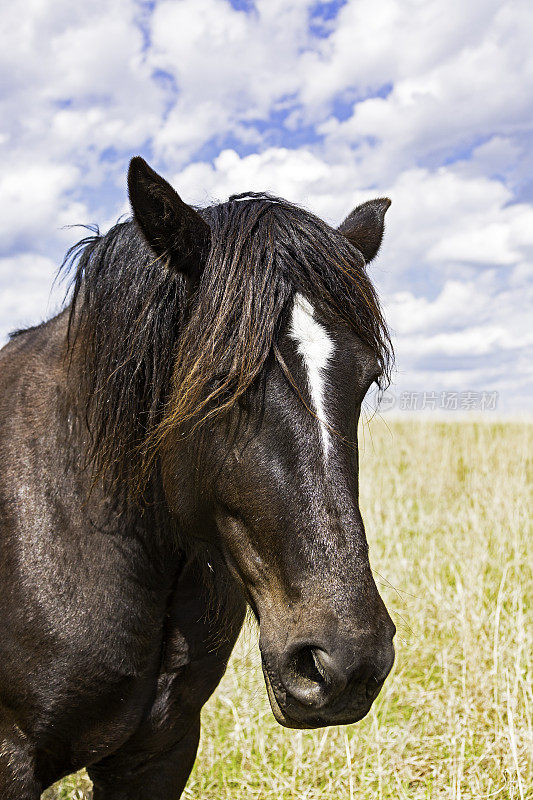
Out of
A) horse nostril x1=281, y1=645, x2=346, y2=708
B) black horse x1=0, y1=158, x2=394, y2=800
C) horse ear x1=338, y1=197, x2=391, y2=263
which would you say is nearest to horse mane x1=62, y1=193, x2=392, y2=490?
black horse x1=0, y1=158, x2=394, y2=800

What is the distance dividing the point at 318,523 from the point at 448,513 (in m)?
6.46

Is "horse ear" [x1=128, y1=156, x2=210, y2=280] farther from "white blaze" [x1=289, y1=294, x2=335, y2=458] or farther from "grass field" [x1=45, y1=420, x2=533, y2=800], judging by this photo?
"grass field" [x1=45, y1=420, x2=533, y2=800]

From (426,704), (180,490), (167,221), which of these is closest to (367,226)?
(167,221)

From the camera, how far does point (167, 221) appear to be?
2123mm

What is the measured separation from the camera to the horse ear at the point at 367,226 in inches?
103

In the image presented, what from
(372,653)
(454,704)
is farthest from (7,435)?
(454,704)

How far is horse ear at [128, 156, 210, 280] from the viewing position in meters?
2.06

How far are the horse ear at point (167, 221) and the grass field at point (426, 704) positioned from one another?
1.00 m

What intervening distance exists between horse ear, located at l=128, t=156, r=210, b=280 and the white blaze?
0.37 meters

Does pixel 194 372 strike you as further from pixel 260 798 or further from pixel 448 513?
pixel 448 513

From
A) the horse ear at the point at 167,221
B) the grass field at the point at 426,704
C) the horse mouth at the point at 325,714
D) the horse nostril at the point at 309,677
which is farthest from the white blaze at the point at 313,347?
the grass field at the point at 426,704

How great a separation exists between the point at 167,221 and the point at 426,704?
3630mm

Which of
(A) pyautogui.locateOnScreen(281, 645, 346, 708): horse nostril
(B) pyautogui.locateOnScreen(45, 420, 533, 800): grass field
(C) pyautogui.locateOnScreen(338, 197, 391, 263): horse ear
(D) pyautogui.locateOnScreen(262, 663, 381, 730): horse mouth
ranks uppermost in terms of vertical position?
(C) pyautogui.locateOnScreen(338, 197, 391, 263): horse ear

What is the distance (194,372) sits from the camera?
2027 millimetres
